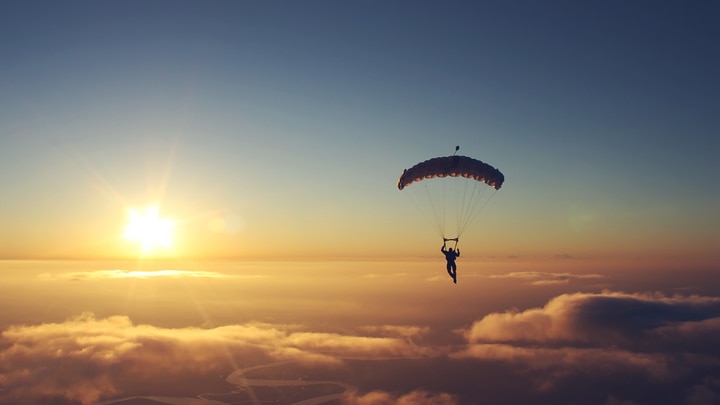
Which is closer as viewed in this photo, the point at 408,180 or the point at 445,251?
the point at 445,251

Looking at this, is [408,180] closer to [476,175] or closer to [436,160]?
[436,160]

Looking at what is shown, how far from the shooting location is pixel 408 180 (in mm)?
39969

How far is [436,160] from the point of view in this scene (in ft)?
126

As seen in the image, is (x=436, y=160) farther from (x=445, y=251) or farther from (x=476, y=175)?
(x=445, y=251)

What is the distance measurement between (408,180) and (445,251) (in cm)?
711

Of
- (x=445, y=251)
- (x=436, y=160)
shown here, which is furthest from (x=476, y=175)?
(x=445, y=251)

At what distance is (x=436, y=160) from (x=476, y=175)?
137 inches

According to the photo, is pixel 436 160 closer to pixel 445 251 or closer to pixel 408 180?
pixel 408 180

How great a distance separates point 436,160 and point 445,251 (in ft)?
25.0

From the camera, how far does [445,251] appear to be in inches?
1451

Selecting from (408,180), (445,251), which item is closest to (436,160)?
(408,180)

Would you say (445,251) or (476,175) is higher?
(476,175)

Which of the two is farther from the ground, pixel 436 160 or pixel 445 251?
pixel 436 160

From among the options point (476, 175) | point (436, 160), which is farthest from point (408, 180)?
point (476, 175)
